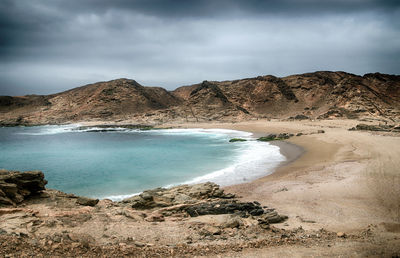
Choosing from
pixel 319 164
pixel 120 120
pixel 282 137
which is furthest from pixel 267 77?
pixel 319 164

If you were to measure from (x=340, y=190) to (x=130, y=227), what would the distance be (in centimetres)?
839

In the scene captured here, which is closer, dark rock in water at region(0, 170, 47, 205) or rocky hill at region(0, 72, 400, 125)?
dark rock in water at region(0, 170, 47, 205)

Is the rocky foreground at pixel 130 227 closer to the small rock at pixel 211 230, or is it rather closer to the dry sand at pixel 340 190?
the small rock at pixel 211 230

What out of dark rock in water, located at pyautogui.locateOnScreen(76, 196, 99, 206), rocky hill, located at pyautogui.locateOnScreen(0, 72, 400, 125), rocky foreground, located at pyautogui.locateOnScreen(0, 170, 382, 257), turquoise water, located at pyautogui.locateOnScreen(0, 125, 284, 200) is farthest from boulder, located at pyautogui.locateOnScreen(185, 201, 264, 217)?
rocky hill, located at pyautogui.locateOnScreen(0, 72, 400, 125)

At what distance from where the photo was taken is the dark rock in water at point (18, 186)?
714cm

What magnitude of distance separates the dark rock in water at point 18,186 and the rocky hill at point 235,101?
163ft

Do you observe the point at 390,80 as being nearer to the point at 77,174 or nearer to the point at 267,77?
the point at 267,77

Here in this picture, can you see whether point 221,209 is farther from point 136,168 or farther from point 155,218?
point 136,168

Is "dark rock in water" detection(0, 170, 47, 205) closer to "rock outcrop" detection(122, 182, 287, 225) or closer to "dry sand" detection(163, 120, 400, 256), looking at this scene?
"rock outcrop" detection(122, 182, 287, 225)

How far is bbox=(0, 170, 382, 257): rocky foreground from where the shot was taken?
4.93 m

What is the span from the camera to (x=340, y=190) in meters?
10.1

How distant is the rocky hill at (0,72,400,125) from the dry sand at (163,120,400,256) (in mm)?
33607

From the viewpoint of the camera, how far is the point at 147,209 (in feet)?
27.8

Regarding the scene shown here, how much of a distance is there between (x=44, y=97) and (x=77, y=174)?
362 ft
